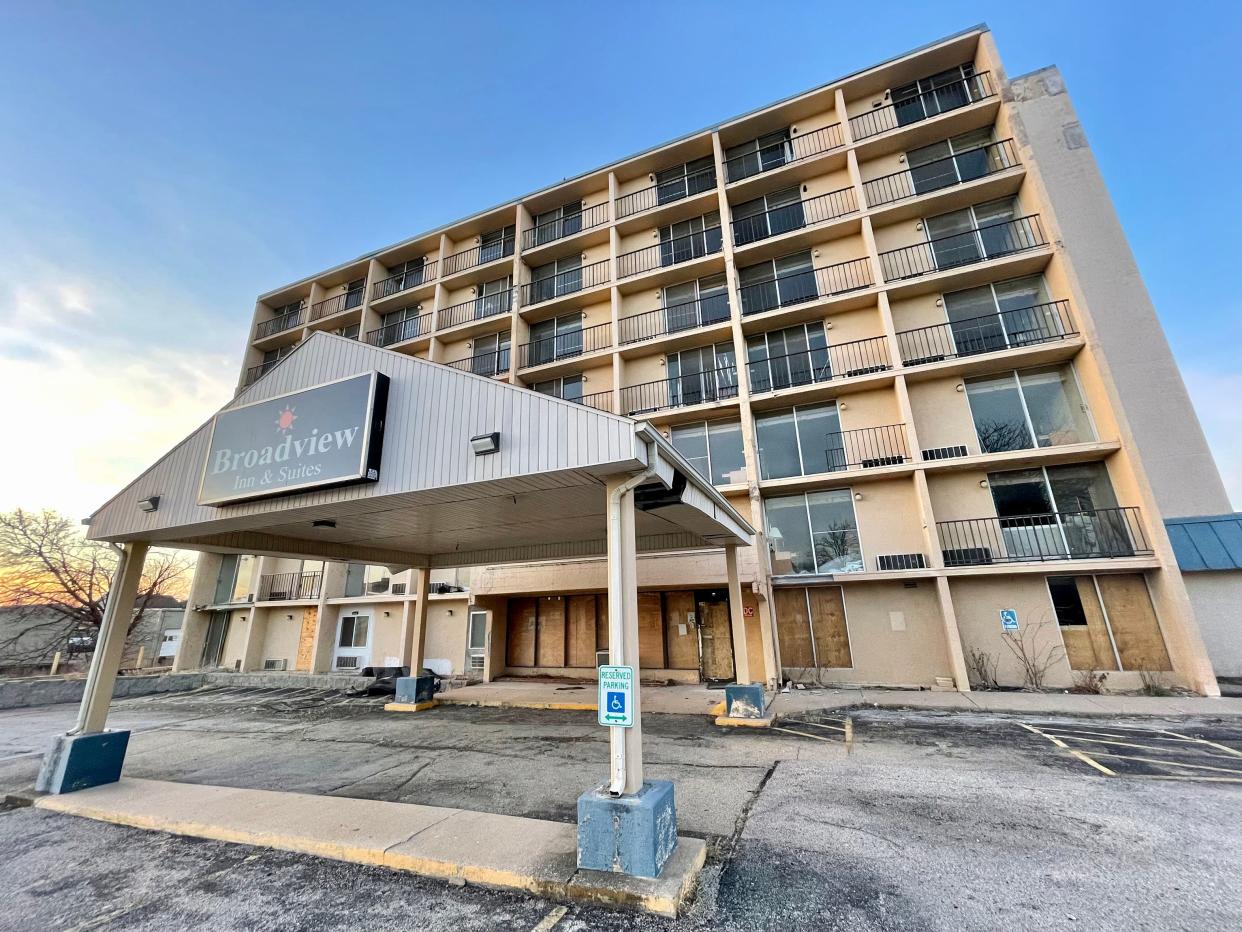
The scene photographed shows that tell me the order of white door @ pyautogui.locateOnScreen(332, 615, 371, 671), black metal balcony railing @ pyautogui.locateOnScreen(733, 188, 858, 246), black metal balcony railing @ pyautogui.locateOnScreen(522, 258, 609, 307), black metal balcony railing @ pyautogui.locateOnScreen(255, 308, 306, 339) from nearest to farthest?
1. black metal balcony railing @ pyautogui.locateOnScreen(733, 188, 858, 246)
2. black metal balcony railing @ pyautogui.locateOnScreen(522, 258, 609, 307)
3. white door @ pyautogui.locateOnScreen(332, 615, 371, 671)
4. black metal balcony railing @ pyautogui.locateOnScreen(255, 308, 306, 339)

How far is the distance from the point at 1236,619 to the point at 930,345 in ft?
30.8

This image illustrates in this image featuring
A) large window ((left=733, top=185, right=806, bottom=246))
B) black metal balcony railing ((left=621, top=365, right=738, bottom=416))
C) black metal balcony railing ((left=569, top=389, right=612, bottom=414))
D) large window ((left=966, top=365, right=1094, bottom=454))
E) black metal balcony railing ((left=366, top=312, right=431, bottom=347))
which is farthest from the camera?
black metal balcony railing ((left=366, top=312, right=431, bottom=347))

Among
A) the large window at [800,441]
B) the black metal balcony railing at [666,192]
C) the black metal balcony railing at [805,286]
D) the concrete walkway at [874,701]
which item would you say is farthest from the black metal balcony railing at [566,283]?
the concrete walkway at [874,701]

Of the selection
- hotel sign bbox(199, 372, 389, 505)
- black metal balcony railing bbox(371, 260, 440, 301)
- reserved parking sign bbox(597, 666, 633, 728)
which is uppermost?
black metal balcony railing bbox(371, 260, 440, 301)

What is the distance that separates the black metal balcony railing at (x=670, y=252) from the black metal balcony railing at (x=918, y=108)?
5.32 m

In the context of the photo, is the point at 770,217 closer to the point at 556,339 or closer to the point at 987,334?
the point at 987,334

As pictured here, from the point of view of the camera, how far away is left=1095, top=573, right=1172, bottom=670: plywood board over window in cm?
1065

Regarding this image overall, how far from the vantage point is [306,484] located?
17.2 ft

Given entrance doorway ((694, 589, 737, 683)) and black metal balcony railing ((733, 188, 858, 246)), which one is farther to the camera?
black metal balcony railing ((733, 188, 858, 246))

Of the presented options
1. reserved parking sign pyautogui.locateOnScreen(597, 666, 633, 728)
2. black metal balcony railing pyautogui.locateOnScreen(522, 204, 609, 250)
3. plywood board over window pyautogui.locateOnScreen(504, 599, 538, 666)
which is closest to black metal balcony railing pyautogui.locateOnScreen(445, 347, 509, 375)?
black metal balcony railing pyautogui.locateOnScreen(522, 204, 609, 250)

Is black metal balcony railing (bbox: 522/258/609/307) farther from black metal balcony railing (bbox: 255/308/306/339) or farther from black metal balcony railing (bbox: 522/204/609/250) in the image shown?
black metal balcony railing (bbox: 255/308/306/339)

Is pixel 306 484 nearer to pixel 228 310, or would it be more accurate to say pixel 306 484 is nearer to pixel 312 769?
pixel 312 769

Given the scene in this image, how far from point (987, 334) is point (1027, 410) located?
7.88 feet

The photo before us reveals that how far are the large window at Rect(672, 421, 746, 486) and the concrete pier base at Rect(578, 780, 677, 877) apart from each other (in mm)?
11633
